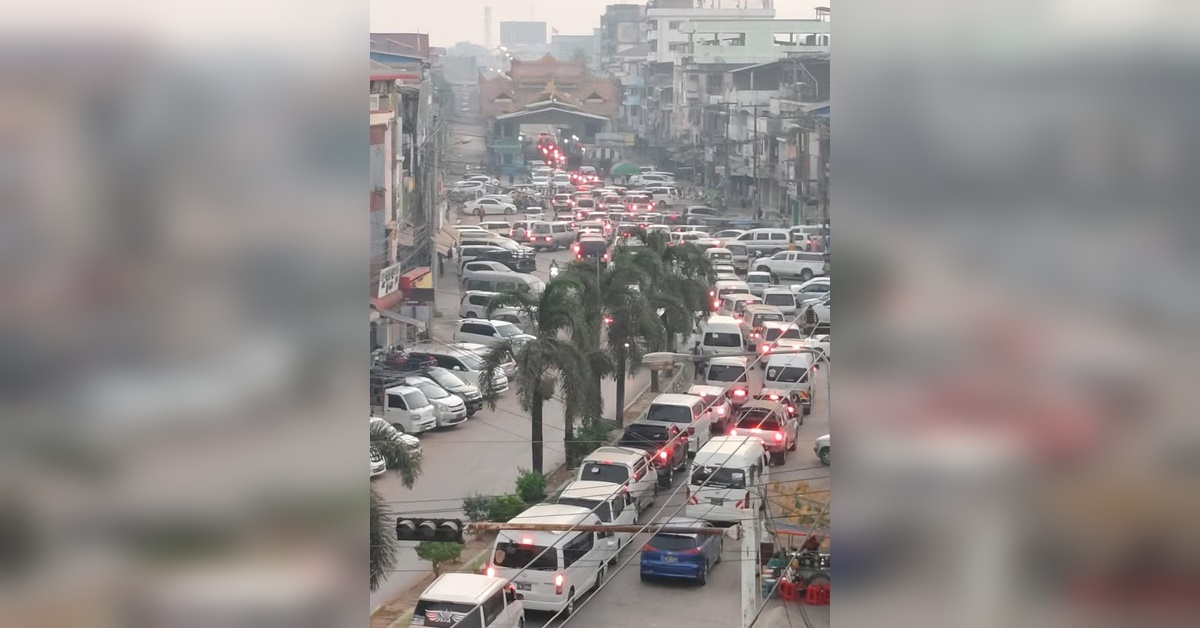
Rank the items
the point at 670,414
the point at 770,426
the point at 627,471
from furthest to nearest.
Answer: the point at 670,414
the point at 627,471
the point at 770,426

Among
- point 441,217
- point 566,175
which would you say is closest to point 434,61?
point 441,217

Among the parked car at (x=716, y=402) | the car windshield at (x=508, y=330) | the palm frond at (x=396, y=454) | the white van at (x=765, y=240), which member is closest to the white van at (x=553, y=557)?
the parked car at (x=716, y=402)

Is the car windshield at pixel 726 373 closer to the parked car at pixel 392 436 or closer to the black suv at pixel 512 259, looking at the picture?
the black suv at pixel 512 259

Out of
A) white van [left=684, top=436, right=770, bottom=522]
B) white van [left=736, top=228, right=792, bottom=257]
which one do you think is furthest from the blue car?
white van [left=736, top=228, right=792, bottom=257]

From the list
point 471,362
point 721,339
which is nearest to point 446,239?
point 471,362

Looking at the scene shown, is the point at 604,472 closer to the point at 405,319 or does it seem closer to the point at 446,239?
the point at 446,239

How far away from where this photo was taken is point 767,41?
15.6 feet

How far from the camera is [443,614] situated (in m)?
5.29

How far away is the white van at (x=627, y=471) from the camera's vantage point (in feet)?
20.9

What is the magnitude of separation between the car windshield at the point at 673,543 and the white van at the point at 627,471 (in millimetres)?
498

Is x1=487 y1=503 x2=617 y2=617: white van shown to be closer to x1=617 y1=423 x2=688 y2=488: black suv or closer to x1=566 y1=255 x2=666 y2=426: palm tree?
x1=617 y1=423 x2=688 y2=488: black suv

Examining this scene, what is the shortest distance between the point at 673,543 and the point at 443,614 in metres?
2.21
